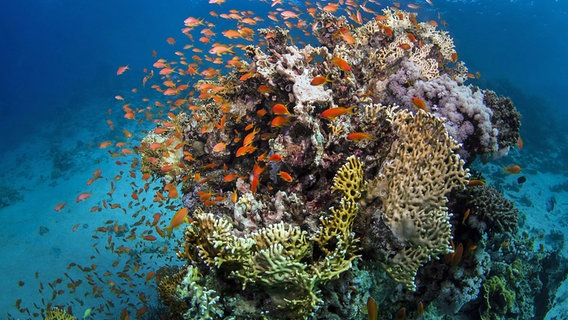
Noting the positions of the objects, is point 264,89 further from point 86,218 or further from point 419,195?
point 86,218

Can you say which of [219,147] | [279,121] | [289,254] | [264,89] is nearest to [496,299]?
[289,254]

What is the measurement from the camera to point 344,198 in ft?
12.7

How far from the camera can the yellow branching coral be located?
3592mm

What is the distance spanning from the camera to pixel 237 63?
263 inches

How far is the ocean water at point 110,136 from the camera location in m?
11.7

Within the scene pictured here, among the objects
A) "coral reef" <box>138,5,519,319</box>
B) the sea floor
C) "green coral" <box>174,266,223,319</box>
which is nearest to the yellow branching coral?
"coral reef" <box>138,5,519,319</box>

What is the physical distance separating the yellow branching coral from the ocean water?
3403 mm

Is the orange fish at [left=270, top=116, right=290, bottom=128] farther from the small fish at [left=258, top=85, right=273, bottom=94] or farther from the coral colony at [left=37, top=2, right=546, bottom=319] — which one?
the small fish at [left=258, top=85, right=273, bottom=94]

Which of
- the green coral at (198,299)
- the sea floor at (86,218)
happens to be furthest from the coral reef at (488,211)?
the sea floor at (86,218)

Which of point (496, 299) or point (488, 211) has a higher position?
point (488, 211)

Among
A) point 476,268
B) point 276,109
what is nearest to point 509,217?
point 476,268

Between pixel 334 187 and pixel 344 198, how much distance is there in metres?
0.26

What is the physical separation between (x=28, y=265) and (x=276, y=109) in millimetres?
15430

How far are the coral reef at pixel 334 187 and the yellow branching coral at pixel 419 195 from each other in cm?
1
